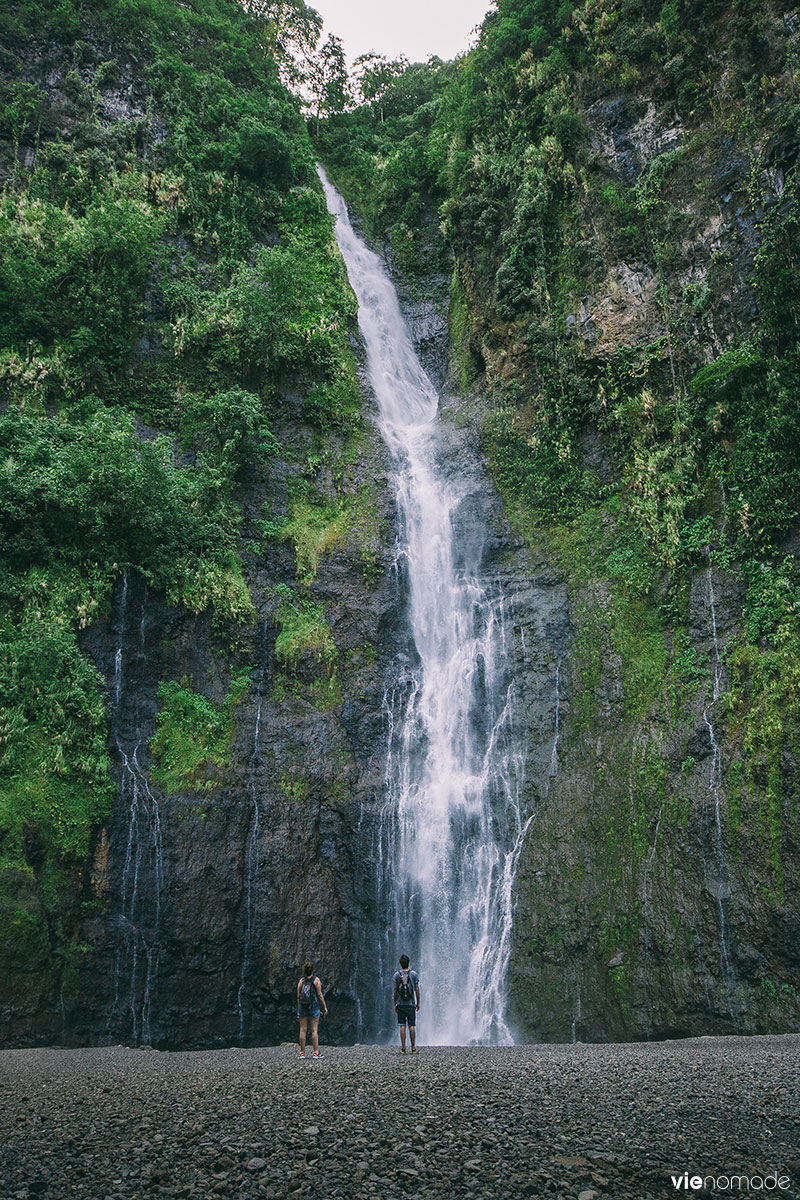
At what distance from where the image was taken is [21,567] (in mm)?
15352

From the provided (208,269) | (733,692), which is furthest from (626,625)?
(208,269)

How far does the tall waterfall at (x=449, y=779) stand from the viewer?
1376 centimetres

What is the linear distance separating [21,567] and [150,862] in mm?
6874

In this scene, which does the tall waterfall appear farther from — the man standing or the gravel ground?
the gravel ground

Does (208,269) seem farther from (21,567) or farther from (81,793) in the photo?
(81,793)

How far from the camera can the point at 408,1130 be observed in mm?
4926

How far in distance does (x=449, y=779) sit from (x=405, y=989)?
639 cm

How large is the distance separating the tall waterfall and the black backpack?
14.0ft

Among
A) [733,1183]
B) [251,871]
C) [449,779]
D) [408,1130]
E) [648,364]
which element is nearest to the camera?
[733,1183]

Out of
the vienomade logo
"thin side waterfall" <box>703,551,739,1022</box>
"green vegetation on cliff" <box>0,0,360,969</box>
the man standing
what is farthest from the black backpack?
"green vegetation on cliff" <box>0,0,360,969</box>

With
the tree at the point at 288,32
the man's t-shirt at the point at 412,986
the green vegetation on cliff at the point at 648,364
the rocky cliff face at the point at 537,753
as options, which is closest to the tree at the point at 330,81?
the tree at the point at 288,32

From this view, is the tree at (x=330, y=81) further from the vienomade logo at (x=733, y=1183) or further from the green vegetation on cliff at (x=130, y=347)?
the vienomade logo at (x=733, y=1183)

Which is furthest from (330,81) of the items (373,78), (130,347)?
(130,347)

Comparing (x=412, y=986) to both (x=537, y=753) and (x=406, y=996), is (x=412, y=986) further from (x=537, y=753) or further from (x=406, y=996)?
(x=537, y=753)
